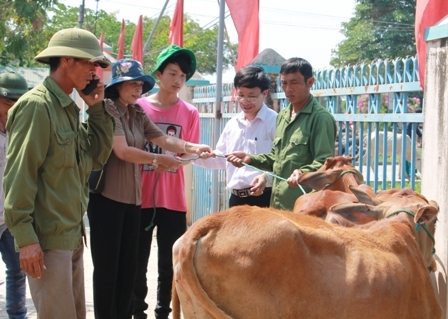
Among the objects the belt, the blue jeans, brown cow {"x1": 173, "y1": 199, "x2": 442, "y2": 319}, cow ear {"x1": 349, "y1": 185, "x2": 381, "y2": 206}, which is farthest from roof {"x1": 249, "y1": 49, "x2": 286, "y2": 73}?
brown cow {"x1": 173, "y1": 199, "x2": 442, "y2": 319}

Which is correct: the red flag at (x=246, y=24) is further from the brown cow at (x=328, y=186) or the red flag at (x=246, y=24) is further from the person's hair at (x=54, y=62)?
the person's hair at (x=54, y=62)

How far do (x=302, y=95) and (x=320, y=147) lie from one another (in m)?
0.45

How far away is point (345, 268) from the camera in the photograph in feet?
10.9

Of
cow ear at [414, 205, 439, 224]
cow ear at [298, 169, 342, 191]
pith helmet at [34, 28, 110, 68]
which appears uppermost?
pith helmet at [34, 28, 110, 68]

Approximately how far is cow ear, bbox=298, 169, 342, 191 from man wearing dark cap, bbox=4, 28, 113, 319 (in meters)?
1.53

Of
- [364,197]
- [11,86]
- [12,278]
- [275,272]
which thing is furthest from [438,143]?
[12,278]

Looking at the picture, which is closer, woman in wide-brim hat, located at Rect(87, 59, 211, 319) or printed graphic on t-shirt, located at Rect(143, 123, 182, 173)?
woman in wide-brim hat, located at Rect(87, 59, 211, 319)

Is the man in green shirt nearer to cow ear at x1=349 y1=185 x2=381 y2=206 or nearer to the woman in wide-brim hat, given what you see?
the woman in wide-brim hat

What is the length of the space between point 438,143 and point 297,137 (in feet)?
3.42

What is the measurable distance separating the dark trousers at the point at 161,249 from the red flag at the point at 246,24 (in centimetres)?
295

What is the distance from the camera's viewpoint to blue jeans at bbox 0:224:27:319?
18.3 ft

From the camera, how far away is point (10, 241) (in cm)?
558

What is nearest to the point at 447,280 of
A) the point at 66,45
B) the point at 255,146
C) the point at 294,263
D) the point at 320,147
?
the point at 320,147

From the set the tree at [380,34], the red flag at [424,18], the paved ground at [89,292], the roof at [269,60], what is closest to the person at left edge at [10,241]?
the paved ground at [89,292]
